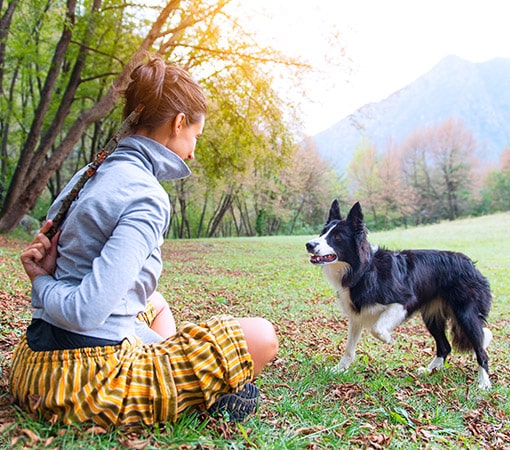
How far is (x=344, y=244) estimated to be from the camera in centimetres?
387

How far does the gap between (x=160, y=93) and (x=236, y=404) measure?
1380 millimetres

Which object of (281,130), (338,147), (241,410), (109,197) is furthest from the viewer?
(338,147)

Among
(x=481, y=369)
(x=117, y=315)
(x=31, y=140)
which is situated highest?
(x=31, y=140)

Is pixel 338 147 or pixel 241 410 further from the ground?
pixel 338 147

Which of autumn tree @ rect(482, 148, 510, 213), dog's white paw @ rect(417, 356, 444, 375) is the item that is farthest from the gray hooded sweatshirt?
autumn tree @ rect(482, 148, 510, 213)

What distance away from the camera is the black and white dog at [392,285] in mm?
3809

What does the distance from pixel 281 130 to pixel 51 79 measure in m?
6.42

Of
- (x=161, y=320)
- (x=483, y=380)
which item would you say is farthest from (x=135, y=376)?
(x=483, y=380)

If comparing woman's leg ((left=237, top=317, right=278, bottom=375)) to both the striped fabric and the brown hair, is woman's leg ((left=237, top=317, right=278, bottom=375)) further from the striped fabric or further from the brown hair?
the brown hair

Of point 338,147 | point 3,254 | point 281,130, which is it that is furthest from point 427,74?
point 3,254

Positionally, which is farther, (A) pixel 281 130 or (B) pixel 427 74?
(B) pixel 427 74

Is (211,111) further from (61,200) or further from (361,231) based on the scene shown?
(61,200)

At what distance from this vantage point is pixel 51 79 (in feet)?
39.5

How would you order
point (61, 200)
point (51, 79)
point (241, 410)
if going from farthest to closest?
1. point (51, 79)
2. point (241, 410)
3. point (61, 200)
